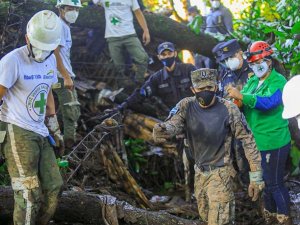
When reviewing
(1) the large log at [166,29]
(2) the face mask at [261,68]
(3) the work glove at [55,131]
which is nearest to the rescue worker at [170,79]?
(2) the face mask at [261,68]

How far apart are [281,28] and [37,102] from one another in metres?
3.92

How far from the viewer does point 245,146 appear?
5.04 metres

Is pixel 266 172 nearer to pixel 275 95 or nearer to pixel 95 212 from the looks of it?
pixel 275 95

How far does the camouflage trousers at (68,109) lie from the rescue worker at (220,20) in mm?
4328

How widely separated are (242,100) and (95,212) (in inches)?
82.5

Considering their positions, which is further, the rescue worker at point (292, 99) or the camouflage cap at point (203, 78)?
the camouflage cap at point (203, 78)

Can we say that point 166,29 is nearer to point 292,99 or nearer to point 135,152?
point 135,152

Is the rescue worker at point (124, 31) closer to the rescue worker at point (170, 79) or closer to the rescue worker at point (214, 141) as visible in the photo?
the rescue worker at point (170, 79)

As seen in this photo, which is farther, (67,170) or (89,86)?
(89,86)

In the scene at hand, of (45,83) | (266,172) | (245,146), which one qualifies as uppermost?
(45,83)

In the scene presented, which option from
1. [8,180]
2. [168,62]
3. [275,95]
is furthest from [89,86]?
[275,95]

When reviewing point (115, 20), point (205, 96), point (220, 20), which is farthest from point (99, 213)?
point (220, 20)

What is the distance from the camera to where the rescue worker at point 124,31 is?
8422 mm

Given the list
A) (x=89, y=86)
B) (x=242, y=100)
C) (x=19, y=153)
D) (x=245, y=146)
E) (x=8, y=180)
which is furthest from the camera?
(x=89, y=86)
